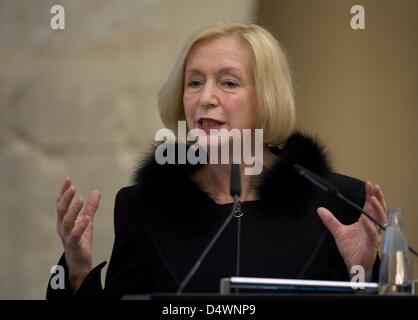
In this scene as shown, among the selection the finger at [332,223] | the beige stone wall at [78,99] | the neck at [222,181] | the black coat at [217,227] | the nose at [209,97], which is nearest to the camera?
the finger at [332,223]

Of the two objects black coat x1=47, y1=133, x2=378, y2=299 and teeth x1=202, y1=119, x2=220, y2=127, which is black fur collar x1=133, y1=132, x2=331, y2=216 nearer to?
black coat x1=47, y1=133, x2=378, y2=299

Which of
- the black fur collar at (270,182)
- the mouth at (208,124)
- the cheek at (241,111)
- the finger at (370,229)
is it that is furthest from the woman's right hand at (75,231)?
the finger at (370,229)

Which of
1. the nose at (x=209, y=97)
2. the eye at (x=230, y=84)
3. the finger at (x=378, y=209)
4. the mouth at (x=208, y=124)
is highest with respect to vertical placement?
the eye at (x=230, y=84)

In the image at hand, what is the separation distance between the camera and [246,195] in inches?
139

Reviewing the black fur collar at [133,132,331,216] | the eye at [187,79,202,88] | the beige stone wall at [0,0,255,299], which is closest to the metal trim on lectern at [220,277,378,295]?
the black fur collar at [133,132,331,216]

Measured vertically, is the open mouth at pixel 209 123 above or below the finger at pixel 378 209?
above

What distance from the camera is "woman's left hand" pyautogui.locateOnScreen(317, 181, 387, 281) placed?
293 cm

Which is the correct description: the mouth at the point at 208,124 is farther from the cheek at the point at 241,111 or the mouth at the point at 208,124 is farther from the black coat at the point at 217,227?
the black coat at the point at 217,227

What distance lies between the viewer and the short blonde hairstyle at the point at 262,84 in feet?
11.6

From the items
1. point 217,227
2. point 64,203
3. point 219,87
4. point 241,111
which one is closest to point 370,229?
point 217,227

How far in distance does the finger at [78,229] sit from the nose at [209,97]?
0.69m

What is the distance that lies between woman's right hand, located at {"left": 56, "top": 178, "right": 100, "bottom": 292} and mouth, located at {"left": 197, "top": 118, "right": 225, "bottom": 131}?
54 centimetres

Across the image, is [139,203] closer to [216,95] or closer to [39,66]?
[216,95]

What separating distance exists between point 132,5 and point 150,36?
191 mm
